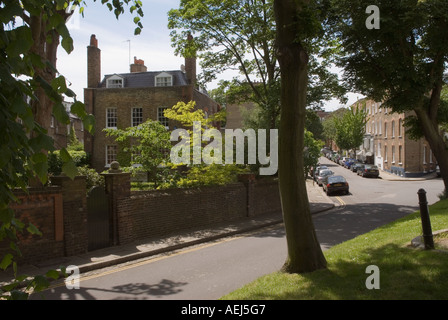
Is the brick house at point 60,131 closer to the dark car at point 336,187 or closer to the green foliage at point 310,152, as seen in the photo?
the green foliage at point 310,152

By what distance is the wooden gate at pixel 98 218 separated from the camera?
11.8 meters

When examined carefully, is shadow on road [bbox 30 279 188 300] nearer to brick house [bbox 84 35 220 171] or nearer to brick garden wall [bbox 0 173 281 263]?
brick garden wall [bbox 0 173 281 263]

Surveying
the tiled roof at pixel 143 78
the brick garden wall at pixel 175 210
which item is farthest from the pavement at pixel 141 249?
the tiled roof at pixel 143 78

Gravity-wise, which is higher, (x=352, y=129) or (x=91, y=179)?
(x=352, y=129)

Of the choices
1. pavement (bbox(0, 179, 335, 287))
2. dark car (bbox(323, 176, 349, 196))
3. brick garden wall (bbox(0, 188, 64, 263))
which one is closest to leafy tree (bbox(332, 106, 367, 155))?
dark car (bbox(323, 176, 349, 196))

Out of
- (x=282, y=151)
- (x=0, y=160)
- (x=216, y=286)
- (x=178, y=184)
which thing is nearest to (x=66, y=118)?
(x=0, y=160)

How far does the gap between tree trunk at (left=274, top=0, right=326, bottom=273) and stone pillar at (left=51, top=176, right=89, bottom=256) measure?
6688mm

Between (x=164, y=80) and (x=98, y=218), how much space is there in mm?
24659

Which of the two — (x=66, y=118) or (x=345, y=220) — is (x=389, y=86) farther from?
(x=66, y=118)

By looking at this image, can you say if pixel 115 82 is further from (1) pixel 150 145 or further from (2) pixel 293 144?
(2) pixel 293 144

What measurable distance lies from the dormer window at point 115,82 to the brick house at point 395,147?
2713 centimetres

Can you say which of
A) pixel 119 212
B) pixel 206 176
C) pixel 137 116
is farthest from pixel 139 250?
pixel 137 116

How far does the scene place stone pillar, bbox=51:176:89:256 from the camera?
11.0 m

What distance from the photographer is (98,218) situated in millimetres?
12039
